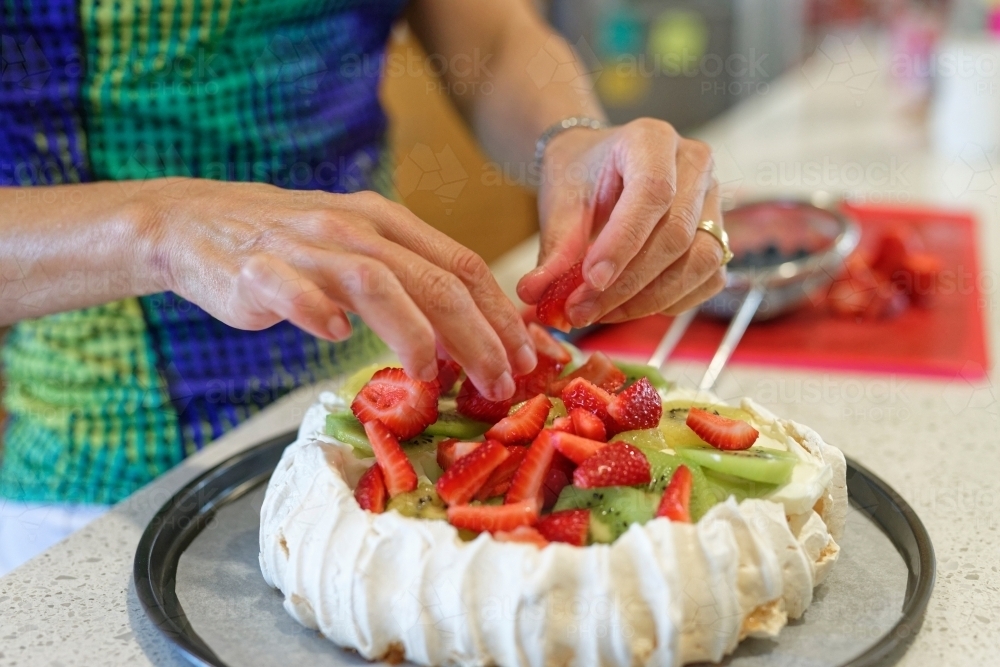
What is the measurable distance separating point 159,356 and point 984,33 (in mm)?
2504

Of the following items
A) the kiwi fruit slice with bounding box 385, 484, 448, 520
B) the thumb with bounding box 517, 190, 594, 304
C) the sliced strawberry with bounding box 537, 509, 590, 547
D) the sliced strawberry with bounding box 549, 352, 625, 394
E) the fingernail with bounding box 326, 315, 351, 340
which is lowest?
the sliced strawberry with bounding box 549, 352, 625, 394

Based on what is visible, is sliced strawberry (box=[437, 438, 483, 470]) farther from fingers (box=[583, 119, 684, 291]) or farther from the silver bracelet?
the silver bracelet

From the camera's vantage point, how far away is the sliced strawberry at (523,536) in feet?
2.89

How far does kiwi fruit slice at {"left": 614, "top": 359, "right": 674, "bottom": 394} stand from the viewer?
46.6 inches

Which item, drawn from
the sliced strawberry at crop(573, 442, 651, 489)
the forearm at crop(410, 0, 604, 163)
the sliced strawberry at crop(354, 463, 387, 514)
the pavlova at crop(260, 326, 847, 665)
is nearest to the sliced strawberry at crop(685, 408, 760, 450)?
the pavlova at crop(260, 326, 847, 665)

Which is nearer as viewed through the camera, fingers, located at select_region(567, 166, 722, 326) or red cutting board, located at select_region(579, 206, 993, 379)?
fingers, located at select_region(567, 166, 722, 326)

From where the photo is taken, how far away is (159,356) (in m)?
1.49

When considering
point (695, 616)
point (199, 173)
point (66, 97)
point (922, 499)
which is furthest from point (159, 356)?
point (922, 499)

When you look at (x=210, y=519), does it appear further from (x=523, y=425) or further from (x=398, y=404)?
(x=523, y=425)

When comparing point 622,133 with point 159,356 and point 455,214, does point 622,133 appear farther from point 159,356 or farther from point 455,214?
point 455,214

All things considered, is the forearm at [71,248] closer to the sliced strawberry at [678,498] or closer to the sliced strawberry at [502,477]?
the sliced strawberry at [502,477]

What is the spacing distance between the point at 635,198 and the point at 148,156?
0.75 m

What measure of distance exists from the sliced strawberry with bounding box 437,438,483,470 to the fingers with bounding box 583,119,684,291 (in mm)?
217

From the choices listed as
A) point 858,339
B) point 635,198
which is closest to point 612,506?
point 635,198
